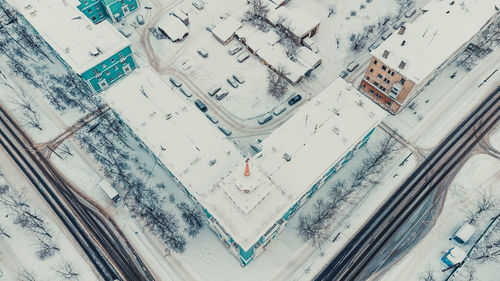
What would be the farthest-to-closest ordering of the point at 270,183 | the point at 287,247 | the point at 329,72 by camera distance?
the point at 329,72 < the point at 287,247 < the point at 270,183

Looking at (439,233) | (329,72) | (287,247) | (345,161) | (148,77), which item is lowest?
(439,233)

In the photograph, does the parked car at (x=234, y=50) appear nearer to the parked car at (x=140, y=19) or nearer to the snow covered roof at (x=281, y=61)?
the snow covered roof at (x=281, y=61)

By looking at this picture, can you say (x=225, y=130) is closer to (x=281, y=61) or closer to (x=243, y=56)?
(x=243, y=56)

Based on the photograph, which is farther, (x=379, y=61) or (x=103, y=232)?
(x=379, y=61)

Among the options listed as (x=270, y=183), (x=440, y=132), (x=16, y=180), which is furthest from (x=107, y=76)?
(x=440, y=132)

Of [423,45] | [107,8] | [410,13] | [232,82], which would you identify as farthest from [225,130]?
[410,13]

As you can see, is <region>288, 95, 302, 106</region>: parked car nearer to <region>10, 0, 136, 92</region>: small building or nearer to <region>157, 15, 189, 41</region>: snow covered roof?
<region>157, 15, 189, 41</region>: snow covered roof

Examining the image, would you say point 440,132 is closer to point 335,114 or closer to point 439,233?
point 439,233
